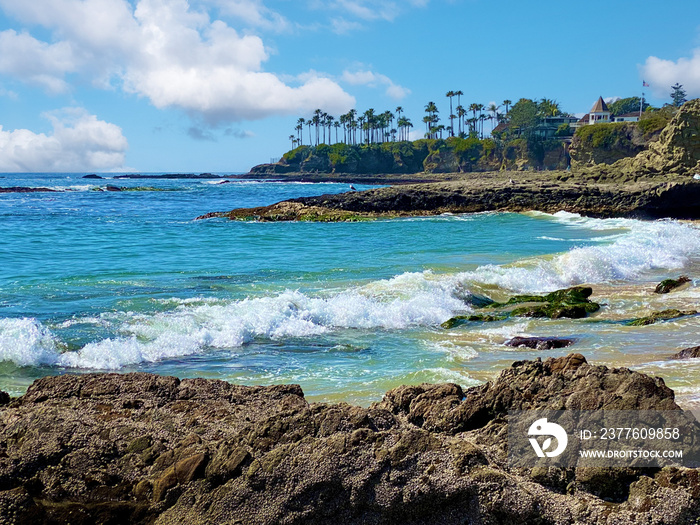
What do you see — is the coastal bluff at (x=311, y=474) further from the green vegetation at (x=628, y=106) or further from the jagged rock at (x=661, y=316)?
the green vegetation at (x=628, y=106)

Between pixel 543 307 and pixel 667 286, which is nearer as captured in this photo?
pixel 543 307

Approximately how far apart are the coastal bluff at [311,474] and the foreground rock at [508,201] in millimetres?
35423

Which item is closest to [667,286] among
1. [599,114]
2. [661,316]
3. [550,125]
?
[661,316]

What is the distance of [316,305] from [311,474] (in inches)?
337

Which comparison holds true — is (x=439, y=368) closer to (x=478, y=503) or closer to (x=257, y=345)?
(x=257, y=345)

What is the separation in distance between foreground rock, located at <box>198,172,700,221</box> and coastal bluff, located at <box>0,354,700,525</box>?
116 ft

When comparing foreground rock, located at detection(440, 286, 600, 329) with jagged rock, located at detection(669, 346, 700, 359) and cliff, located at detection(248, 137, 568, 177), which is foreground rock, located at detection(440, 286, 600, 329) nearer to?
jagged rock, located at detection(669, 346, 700, 359)

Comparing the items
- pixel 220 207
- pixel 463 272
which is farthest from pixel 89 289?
pixel 220 207

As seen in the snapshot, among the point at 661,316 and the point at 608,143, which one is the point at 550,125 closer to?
the point at 608,143

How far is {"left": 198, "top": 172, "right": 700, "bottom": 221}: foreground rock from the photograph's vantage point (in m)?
37.3

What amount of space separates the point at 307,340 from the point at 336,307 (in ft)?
5.57

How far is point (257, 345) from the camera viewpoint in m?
10.3

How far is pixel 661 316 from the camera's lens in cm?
1113

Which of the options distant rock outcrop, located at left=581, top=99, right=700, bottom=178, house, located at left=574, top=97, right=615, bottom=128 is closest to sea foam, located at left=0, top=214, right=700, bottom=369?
distant rock outcrop, located at left=581, top=99, right=700, bottom=178
